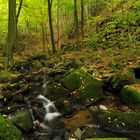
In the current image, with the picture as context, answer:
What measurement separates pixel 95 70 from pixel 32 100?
12.9 feet

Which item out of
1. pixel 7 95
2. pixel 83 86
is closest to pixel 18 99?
pixel 7 95

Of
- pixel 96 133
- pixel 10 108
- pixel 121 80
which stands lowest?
pixel 96 133

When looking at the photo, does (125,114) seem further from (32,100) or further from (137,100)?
(32,100)

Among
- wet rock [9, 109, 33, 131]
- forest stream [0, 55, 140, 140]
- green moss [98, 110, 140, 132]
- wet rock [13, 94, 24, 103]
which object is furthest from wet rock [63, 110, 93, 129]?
wet rock [13, 94, 24, 103]

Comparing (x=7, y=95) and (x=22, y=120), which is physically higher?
(x=7, y=95)

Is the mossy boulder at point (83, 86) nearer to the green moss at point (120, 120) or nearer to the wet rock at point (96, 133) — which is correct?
the green moss at point (120, 120)

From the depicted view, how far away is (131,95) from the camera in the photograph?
9.70 m

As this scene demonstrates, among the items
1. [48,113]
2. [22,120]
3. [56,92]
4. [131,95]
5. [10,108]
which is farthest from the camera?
[56,92]

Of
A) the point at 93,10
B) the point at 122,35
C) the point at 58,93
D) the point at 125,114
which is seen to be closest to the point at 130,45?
the point at 122,35

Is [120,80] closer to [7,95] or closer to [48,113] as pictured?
[48,113]

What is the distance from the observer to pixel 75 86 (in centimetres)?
1095

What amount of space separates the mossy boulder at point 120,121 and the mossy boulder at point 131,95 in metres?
0.92

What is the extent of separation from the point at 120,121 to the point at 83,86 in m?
2.69

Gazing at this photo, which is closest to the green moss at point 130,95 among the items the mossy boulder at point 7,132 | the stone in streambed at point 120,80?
the stone in streambed at point 120,80
